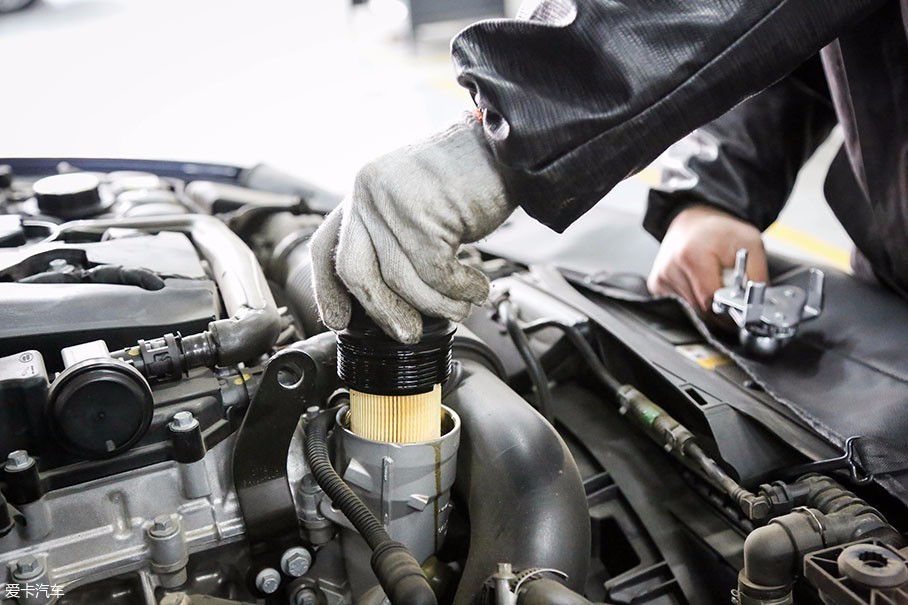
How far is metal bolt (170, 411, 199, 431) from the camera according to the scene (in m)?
0.87

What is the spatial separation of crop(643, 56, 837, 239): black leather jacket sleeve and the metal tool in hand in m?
0.31

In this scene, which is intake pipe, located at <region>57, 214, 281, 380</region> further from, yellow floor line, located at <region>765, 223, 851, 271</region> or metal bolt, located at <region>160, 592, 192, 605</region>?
yellow floor line, located at <region>765, 223, 851, 271</region>

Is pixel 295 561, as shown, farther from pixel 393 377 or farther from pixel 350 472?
pixel 393 377

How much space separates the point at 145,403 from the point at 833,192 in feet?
3.50

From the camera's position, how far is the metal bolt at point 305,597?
0.93 meters

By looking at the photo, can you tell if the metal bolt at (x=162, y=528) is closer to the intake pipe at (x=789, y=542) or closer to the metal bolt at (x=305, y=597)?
the metal bolt at (x=305, y=597)

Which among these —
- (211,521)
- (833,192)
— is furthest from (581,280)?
(211,521)

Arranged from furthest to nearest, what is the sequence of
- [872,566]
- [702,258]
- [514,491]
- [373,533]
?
[702,258]
[514,491]
[373,533]
[872,566]

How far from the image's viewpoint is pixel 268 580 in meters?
0.92

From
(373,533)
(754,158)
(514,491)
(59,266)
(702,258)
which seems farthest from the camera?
(754,158)

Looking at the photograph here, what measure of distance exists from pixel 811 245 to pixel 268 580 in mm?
3251

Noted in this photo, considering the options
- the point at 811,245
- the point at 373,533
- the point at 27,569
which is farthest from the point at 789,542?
the point at 811,245

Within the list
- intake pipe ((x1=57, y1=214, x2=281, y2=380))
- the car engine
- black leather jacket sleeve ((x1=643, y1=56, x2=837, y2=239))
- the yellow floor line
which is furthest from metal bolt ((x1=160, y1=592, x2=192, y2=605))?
the yellow floor line

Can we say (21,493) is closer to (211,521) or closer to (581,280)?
(211,521)
